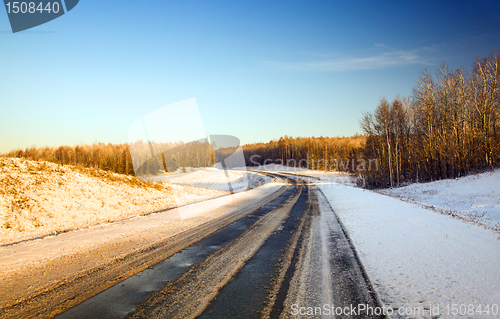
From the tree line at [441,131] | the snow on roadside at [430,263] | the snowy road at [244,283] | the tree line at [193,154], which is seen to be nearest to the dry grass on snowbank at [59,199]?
the snowy road at [244,283]

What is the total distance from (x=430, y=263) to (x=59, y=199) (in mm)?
13040

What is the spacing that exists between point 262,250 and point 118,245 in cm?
379

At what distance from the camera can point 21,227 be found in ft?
25.7

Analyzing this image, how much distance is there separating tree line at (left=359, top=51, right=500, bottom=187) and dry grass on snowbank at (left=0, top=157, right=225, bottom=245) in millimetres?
25498

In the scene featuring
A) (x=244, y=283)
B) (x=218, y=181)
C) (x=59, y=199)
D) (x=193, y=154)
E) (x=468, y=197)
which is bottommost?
(x=468, y=197)

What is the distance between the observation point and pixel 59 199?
10102 millimetres

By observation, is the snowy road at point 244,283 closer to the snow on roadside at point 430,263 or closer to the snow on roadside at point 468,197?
the snow on roadside at point 430,263

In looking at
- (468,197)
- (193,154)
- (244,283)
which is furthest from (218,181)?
(193,154)

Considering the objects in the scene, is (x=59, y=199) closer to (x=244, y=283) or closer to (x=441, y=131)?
(x=244, y=283)

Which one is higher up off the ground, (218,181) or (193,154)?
(193,154)

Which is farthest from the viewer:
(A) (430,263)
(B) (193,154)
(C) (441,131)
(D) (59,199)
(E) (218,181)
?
(B) (193,154)

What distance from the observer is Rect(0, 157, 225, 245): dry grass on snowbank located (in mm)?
8159

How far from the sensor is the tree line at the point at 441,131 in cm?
2178

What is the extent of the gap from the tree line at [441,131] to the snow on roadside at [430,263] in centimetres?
2116
